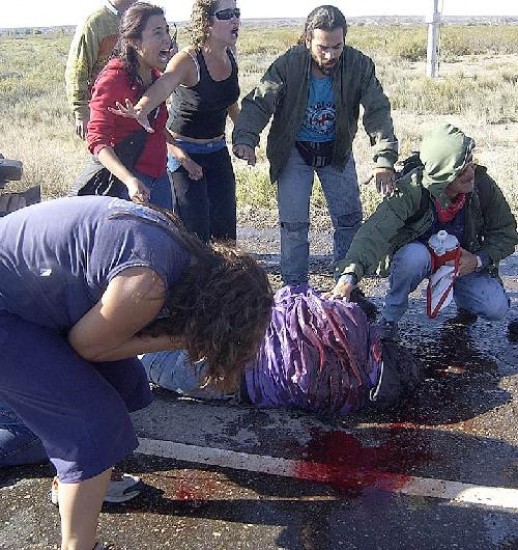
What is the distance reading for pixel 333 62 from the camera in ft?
13.8

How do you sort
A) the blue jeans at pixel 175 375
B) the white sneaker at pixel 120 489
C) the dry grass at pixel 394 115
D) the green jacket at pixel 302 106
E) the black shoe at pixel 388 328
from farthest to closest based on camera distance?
the dry grass at pixel 394 115 → the green jacket at pixel 302 106 → the black shoe at pixel 388 328 → the blue jeans at pixel 175 375 → the white sneaker at pixel 120 489

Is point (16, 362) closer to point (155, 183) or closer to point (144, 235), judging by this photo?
point (144, 235)

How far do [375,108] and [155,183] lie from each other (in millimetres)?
1385

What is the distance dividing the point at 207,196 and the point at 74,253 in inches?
96.7

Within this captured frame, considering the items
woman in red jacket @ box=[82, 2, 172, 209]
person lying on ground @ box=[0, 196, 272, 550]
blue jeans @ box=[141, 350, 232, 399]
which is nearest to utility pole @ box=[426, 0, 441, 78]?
woman in red jacket @ box=[82, 2, 172, 209]

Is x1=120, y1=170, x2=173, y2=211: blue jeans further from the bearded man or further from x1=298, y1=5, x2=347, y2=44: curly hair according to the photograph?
x1=298, y1=5, x2=347, y2=44: curly hair

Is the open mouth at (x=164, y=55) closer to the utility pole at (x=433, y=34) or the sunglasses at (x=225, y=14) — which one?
the sunglasses at (x=225, y=14)

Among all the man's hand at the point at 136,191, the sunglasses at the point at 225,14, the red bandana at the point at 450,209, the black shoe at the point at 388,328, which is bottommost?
the black shoe at the point at 388,328

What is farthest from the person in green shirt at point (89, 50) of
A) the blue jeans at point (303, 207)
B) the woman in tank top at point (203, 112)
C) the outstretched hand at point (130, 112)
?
the blue jeans at point (303, 207)

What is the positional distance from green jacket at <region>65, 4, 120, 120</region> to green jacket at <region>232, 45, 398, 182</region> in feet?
3.58

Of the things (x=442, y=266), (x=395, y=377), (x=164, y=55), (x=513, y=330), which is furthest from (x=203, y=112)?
(x=513, y=330)

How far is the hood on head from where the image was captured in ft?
12.2

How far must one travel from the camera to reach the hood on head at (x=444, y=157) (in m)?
3.73

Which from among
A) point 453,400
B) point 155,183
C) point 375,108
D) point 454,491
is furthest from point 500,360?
point 155,183
